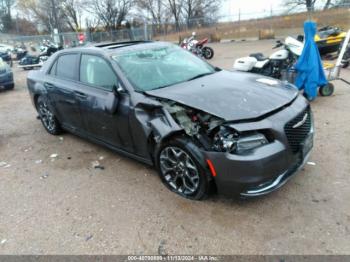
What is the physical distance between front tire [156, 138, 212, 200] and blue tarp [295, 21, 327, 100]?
400 centimetres

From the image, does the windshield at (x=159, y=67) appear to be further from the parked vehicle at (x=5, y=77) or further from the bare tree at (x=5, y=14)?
the bare tree at (x=5, y=14)

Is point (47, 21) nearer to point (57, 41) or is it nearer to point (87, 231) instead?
point (57, 41)

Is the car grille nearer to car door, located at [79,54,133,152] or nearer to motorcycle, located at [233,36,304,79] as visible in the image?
car door, located at [79,54,133,152]

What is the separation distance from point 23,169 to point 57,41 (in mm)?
25113

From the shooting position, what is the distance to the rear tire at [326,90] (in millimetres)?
6575

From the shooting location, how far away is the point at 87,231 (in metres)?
2.92

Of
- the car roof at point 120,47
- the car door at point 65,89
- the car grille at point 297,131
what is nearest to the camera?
the car grille at point 297,131

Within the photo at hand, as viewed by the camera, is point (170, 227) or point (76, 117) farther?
point (76, 117)

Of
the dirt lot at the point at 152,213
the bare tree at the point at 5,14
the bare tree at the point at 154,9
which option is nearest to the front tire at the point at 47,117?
the dirt lot at the point at 152,213

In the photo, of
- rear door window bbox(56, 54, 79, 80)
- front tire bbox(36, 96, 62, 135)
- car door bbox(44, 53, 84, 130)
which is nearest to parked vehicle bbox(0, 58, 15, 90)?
front tire bbox(36, 96, 62, 135)

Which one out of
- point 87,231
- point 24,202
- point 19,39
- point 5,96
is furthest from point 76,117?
point 19,39

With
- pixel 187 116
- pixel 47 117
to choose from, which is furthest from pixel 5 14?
pixel 187 116

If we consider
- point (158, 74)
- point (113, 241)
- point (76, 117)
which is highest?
point (158, 74)

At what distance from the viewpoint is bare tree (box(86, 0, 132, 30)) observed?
42.3 metres
